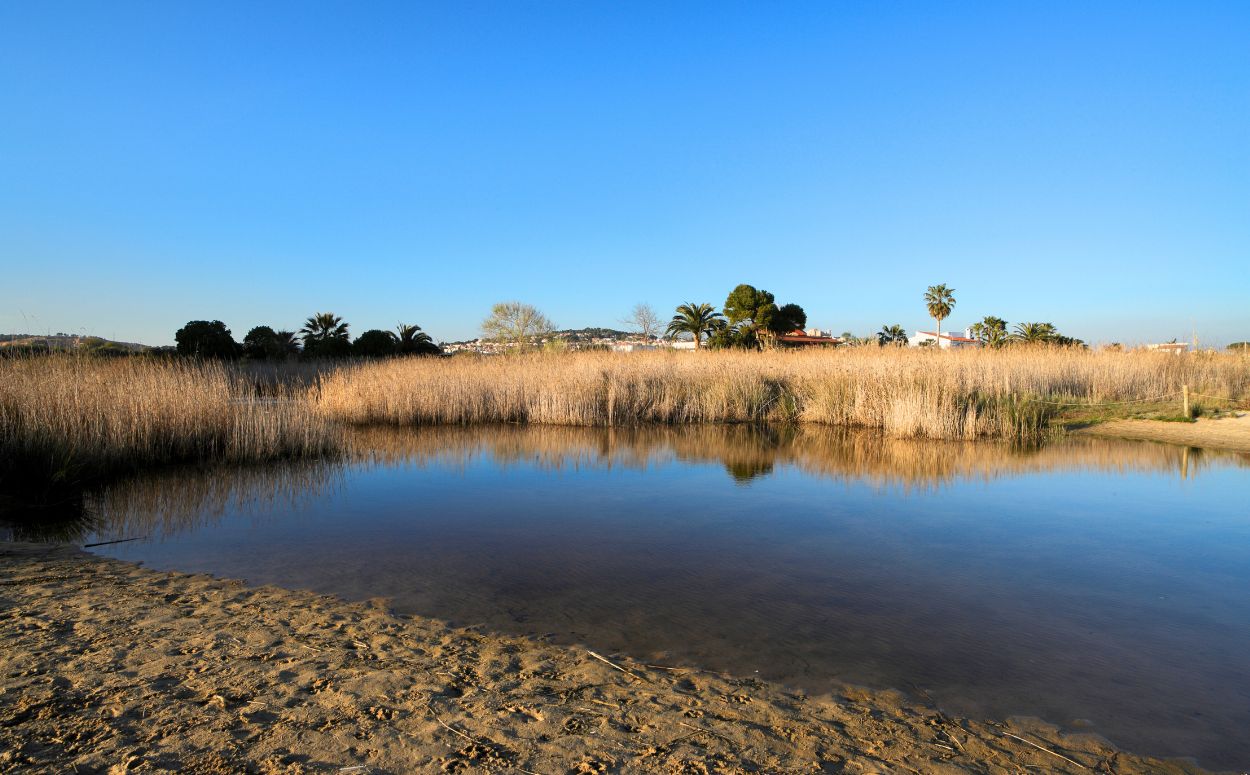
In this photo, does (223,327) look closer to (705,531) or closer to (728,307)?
(705,531)

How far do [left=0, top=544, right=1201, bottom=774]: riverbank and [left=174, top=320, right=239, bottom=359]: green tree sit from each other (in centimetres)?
2638

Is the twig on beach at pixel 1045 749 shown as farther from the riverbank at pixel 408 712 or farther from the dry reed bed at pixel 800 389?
the dry reed bed at pixel 800 389

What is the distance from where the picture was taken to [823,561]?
5.15 m

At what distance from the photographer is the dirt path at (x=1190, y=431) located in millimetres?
11148

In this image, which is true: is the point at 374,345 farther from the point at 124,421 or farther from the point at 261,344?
the point at 124,421

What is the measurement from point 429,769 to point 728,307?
1987 inches

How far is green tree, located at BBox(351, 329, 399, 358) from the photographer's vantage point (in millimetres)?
29172

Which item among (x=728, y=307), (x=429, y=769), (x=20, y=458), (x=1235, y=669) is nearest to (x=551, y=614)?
(x=429, y=769)

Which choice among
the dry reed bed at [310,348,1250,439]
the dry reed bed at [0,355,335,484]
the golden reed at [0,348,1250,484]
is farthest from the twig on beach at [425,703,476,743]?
the dry reed bed at [310,348,1250,439]

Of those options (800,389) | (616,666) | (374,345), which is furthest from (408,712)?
(374,345)

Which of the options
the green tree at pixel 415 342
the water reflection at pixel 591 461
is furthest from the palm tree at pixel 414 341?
the water reflection at pixel 591 461

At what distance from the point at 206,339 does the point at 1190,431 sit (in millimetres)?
29898

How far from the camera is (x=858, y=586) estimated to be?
4.56m

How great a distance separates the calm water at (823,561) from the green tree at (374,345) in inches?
826
